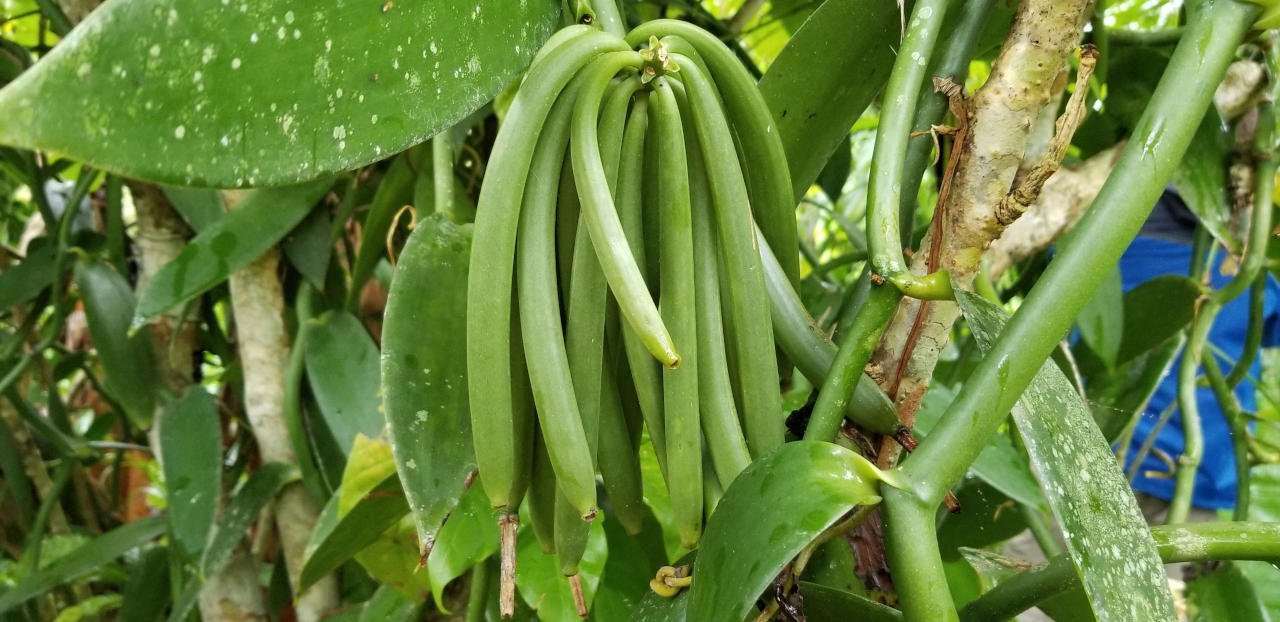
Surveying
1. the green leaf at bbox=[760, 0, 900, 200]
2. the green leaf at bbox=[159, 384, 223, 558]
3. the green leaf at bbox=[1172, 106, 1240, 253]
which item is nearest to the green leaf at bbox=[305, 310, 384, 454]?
the green leaf at bbox=[159, 384, 223, 558]

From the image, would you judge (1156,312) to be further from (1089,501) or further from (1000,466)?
(1089,501)

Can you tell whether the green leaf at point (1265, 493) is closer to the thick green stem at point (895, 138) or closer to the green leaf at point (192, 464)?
the thick green stem at point (895, 138)

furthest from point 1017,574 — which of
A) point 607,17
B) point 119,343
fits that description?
point 119,343

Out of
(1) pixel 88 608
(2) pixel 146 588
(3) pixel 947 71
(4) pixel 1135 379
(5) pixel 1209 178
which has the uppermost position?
(3) pixel 947 71

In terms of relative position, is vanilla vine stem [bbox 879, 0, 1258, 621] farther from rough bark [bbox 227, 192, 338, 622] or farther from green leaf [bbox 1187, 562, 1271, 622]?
rough bark [bbox 227, 192, 338, 622]

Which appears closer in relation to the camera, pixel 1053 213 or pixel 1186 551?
pixel 1186 551

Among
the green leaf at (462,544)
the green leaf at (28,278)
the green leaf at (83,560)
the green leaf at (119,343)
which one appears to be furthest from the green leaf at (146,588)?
the green leaf at (462,544)
